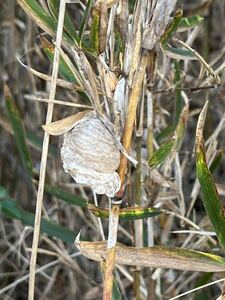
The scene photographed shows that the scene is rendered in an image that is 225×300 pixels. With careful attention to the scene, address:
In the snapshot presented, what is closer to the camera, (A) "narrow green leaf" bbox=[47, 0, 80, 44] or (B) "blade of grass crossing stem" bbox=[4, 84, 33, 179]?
(A) "narrow green leaf" bbox=[47, 0, 80, 44]

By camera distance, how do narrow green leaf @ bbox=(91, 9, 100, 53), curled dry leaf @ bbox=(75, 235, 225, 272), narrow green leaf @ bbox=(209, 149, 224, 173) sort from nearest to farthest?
narrow green leaf @ bbox=(91, 9, 100, 53), curled dry leaf @ bbox=(75, 235, 225, 272), narrow green leaf @ bbox=(209, 149, 224, 173)

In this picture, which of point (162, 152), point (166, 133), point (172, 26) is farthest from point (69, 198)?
point (172, 26)

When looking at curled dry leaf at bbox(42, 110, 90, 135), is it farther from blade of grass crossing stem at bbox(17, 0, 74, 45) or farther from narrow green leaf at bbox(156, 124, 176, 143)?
narrow green leaf at bbox(156, 124, 176, 143)

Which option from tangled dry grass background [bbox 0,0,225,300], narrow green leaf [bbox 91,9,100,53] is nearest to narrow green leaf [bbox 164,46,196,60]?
tangled dry grass background [bbox 0,0,225,300]

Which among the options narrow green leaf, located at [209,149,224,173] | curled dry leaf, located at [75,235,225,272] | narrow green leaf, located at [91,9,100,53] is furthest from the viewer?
narrow green leaf, located at [209,149,224,173]

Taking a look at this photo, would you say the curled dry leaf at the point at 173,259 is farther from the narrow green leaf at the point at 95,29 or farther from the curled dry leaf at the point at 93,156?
the narrow green leaf at the point at 95,29

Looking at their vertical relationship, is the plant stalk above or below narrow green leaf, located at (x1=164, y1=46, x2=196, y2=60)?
below

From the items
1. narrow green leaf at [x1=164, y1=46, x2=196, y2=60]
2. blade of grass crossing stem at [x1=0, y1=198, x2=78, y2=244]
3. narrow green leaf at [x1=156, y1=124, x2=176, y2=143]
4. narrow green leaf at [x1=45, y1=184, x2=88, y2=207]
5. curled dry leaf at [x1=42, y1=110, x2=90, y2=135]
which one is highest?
narrow green leaf at [x1=164, y1=46, x2=196, y2=60]
